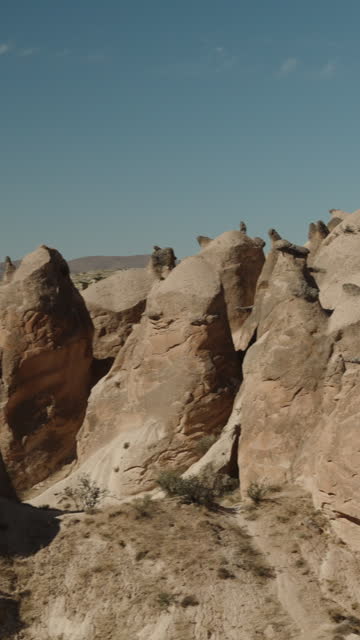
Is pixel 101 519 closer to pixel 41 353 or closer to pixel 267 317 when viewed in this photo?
pixel 267 317

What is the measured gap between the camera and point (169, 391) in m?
24.1

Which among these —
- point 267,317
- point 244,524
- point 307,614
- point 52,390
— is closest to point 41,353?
point 52,390

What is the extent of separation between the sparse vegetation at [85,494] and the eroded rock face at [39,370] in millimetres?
4787

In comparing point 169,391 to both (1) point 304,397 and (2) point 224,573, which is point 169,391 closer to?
(1) point 304,397

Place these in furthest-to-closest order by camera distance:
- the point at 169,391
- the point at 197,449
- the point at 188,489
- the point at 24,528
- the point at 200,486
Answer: the point at 169,391 → the point at 197,449 → the point at 200,486 → the point at 188,489 → the point at 24,528

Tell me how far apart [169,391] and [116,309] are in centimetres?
775

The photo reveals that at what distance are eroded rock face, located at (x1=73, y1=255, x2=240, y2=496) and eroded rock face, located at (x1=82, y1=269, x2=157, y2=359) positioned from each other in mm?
5301

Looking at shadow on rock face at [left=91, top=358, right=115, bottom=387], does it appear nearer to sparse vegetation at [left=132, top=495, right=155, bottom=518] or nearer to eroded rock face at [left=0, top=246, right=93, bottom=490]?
eroded rock face at [left=0, top=246, right=93, bottom=490]

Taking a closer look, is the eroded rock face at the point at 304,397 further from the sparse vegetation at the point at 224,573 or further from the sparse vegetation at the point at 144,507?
the sparse vegetation at the point at 224,573

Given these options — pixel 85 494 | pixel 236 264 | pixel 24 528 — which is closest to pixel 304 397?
pixel 85 494

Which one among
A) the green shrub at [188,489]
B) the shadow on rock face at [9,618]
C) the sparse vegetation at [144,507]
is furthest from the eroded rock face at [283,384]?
the shadow on rock face at [9,618]

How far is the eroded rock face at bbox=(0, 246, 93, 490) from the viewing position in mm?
28406

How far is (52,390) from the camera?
2905cm

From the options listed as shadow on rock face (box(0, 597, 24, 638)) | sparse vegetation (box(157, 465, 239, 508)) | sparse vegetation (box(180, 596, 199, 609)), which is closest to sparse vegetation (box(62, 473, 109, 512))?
sparse vegetation (box(157, 465, 239, 508))
